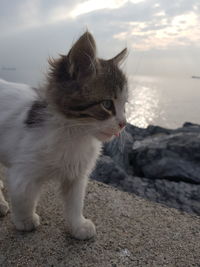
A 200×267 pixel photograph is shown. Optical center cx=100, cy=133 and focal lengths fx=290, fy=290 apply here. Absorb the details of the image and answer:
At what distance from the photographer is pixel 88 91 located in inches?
54.4

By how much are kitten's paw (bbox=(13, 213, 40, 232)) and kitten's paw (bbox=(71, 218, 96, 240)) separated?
0.80 feet

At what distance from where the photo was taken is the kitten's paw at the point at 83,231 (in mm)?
1788

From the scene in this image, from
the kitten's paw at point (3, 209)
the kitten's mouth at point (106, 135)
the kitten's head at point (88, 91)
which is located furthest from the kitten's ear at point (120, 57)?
the kitten's paw at point (3, 209)

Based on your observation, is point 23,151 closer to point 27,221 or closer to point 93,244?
point 27,221

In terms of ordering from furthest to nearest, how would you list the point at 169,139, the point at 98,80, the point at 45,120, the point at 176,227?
the point at 169,139
the point at 176,227
the point at 45,120
the point at 98,80

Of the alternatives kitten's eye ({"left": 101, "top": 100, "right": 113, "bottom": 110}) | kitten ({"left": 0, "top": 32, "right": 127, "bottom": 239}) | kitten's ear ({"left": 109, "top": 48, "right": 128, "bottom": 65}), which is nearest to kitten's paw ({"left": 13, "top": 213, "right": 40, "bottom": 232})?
kitten ({"left": 0, "top": 32, "right": 127, "bottom": 239})

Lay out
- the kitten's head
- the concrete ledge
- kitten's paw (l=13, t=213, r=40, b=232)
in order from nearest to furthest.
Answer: the kitten's head < the concrete ledge < kitten's paw (l=13, t=213, r=40, b=232)

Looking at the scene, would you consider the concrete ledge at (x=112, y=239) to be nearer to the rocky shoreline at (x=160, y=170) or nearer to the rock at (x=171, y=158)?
the rocky shoreline at (x=160, y=170)

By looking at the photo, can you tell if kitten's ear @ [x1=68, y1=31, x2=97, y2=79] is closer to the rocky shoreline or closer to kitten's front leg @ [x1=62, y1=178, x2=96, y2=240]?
kitten's front leg @ [x1=62, y1=178, x2=96, y2=240]

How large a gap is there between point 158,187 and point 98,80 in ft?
5.41

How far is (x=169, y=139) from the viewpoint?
145 inches

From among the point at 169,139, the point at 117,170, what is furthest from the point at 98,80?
the point at 169,139

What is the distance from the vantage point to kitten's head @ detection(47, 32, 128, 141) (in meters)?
1.38

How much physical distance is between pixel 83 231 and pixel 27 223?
35 centimetres
